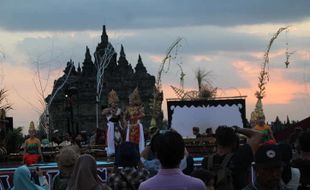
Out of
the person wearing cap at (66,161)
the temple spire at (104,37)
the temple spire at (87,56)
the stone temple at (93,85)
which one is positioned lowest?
the person wearing cap at (66,161)

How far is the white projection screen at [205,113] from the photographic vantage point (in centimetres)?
2386

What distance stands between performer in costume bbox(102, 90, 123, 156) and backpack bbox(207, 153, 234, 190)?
1288 cm

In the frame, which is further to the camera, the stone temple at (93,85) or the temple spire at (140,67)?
the temple spire at (140,67)

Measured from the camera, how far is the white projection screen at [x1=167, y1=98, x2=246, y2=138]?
23.9 meters

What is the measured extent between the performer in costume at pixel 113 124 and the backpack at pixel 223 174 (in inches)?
507

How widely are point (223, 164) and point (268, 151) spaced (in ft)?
5.61

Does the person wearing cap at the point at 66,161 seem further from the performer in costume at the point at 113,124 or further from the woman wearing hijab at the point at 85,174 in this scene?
the performer in costume at the point at 113,124

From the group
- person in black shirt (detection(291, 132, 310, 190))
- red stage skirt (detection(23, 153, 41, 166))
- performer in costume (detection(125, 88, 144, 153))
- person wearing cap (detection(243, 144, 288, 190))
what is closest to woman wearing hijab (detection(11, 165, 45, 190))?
person in black shirt (detection(291, 132, 310, 190))

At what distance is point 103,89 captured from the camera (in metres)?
89.8

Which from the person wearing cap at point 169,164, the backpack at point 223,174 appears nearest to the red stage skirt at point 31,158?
the backpack at point 223,174

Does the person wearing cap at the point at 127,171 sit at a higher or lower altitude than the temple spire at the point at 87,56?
lower

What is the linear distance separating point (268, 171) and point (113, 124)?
14.9m

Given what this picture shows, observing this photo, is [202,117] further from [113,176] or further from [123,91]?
[123,91]

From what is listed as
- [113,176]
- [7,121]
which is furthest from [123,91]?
[113,176]
